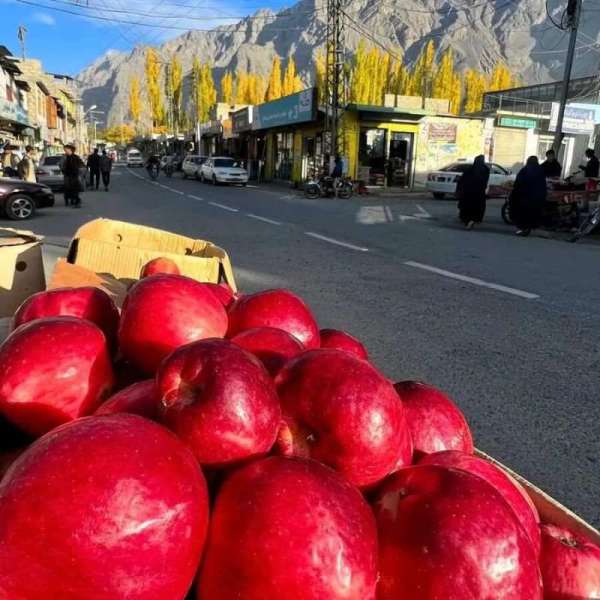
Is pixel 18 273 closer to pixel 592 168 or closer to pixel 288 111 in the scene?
pixel 592 168

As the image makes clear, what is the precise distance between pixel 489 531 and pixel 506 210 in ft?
50.4

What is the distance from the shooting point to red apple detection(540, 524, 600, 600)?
3.67ft

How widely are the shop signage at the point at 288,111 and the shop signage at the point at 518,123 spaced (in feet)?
36.2

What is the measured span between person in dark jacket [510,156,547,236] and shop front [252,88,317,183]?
17.8 m

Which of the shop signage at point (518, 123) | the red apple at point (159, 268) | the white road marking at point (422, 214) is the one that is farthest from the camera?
the shop signage at point (518, 123)

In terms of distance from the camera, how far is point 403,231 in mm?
12711

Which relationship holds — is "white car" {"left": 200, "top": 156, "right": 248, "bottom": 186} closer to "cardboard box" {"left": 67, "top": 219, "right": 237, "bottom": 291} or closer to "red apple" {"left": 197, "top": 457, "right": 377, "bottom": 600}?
"cardboard box" {"left": 67, "top": 219, "right": 237, "bottom": 291}

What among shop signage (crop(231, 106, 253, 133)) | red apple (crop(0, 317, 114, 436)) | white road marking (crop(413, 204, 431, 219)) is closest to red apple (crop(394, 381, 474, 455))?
red apple (crop(0, 317, 114, 436))

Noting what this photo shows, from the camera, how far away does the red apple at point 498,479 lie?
1.19m

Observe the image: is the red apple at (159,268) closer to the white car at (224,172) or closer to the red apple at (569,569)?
the red apple at (569,569)

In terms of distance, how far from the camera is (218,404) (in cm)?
101

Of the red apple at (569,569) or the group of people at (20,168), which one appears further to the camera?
the group of people at (20,168)

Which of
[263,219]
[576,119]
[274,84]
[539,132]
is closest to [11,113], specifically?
[263,219]

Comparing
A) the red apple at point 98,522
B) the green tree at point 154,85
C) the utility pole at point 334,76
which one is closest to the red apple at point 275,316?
the red apple at point 98,522
